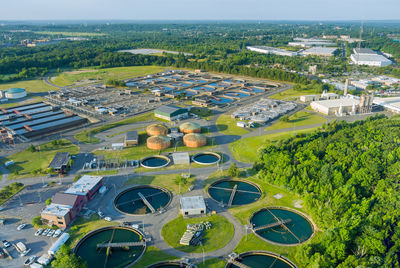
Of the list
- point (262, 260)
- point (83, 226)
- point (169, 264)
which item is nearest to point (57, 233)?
point (83, 226)

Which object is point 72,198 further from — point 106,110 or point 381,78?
point 381,78

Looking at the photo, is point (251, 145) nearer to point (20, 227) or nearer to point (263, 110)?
point (263, 110)

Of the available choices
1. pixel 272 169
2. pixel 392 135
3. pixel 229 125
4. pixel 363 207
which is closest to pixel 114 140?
pixel 229 125

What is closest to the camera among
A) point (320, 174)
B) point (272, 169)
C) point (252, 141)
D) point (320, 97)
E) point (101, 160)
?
point (320, 174)

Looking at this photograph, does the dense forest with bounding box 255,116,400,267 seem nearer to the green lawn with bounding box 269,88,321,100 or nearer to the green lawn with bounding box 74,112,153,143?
the green lawn with bounding box 269,88,321,100

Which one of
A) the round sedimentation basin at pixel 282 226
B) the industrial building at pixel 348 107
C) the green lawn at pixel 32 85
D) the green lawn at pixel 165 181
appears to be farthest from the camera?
the green lawn at pixel 32 85

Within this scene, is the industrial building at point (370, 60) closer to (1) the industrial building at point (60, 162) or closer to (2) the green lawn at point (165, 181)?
(2) the green lawn at point (165, 181)

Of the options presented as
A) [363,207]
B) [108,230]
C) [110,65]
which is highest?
[110,65]

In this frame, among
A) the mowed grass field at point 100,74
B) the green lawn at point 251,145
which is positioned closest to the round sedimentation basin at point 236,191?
the green lawn at point 251,145
